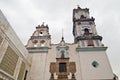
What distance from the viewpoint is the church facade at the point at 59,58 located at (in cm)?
1102

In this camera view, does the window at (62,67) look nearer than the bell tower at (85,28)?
Yes

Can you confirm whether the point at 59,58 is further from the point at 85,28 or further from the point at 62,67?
the point at 85,28

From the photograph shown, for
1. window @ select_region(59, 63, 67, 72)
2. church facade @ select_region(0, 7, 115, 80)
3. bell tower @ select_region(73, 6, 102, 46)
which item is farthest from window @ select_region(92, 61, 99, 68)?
window @ select_region(59, 63, 67, 72)

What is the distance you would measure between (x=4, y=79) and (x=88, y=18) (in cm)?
1604

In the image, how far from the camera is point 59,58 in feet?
49.4

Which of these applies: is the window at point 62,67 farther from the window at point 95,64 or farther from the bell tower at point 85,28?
the bell tower at point 85,28

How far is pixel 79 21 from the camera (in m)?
19.3

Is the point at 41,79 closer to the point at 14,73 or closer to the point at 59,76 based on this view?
the point at 59,76

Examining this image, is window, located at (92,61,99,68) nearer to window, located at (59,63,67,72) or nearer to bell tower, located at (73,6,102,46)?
bell tower, located at (73,6,102,46)

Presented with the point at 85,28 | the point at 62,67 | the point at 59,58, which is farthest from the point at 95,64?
the point at 85,28

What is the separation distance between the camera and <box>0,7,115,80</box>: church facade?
11016mm

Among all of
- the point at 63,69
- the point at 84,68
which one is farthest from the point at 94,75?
the point at 63,69

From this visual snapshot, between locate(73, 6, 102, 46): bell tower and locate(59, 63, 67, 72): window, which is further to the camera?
locate(73, 6, 102, 46): bell tower

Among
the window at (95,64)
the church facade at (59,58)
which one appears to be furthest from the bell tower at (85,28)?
the window at (95,64)
